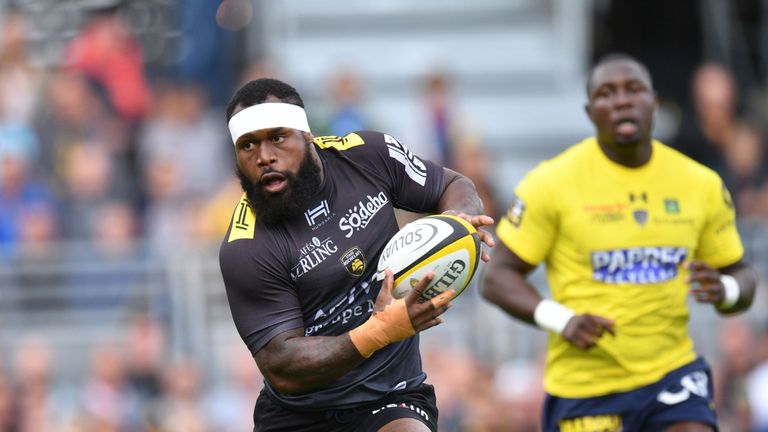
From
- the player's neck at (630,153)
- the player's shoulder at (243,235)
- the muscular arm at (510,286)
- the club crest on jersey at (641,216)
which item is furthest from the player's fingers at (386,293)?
the player's neck at (630,153)

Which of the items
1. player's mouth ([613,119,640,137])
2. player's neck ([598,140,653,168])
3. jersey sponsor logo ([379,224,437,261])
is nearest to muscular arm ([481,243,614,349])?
player's neck ([598,140,653,168])

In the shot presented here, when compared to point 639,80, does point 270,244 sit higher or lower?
lower

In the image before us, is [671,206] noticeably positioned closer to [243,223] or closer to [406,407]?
[406,407]

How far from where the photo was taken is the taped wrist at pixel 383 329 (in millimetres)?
6832

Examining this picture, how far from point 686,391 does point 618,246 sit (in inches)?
31.7

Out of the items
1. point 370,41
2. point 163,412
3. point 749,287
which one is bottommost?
point 163,412

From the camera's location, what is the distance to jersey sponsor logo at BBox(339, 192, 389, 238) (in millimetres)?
7383

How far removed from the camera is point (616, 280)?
27.9ft

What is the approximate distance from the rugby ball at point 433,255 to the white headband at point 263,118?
70cm

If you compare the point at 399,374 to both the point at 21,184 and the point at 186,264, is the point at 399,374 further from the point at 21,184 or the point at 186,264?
the point at 21,184

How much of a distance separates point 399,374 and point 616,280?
1497 millimetres

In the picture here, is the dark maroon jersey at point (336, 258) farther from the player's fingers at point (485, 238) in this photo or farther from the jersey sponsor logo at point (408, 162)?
the player's fingers at point (485, 238)

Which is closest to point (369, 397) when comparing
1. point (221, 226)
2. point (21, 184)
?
point (221, 226)

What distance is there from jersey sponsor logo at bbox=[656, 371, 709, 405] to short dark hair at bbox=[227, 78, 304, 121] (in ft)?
8.11
